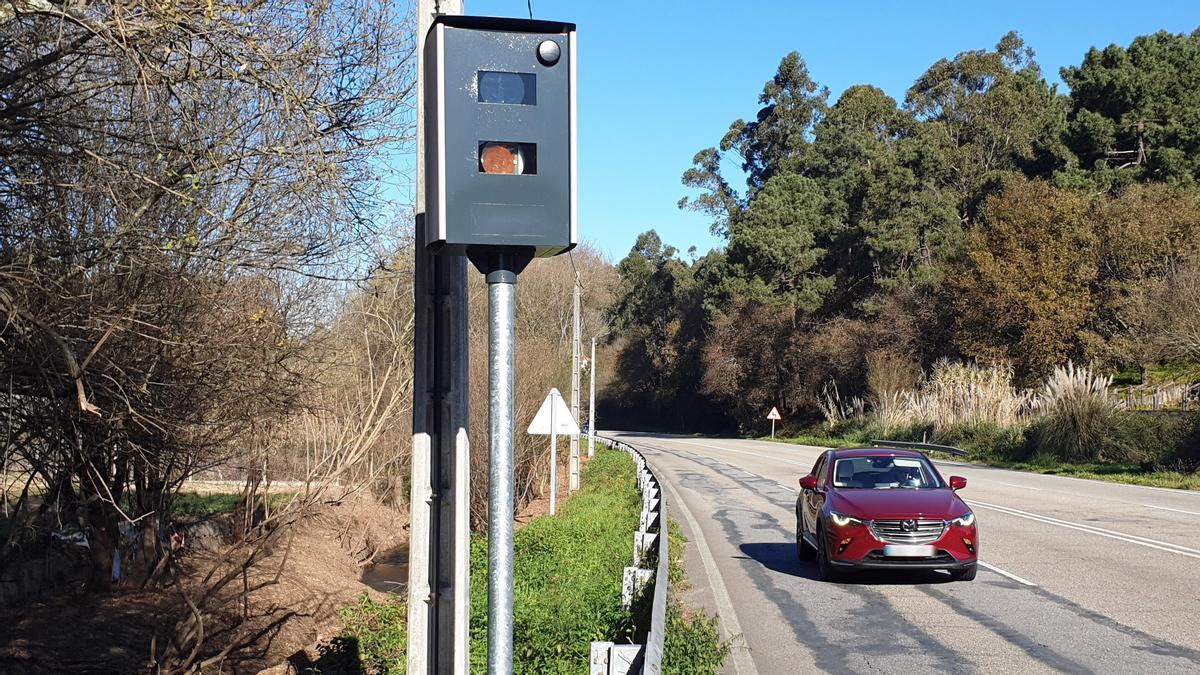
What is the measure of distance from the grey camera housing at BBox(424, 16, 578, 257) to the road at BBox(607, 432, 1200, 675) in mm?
5627

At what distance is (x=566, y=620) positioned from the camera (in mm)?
10297

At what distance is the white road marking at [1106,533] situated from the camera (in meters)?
14.1

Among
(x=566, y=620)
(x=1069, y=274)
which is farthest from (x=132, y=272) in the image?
(x=1069, y=274)

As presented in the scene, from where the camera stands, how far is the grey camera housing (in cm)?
365

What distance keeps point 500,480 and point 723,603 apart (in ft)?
27.0

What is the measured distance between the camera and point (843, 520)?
1241 centimetres

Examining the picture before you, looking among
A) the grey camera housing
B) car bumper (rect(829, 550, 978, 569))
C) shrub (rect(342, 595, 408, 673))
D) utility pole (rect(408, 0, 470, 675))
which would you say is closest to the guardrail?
utility pole (rect(408, 0, 470, 675))

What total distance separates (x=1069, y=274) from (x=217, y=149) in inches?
1702

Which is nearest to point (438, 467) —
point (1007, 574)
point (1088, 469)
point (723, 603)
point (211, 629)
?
point (723, 603)

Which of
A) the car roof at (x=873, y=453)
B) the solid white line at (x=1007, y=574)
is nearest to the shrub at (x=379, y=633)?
the car roof at (x=873, y=453)

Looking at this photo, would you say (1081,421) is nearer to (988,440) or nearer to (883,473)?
(988,440)

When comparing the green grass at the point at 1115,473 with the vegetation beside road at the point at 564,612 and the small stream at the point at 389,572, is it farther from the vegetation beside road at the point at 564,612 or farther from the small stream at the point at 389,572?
the small stream at the point at 389,572

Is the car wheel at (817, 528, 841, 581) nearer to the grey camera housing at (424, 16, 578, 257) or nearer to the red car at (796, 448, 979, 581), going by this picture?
the red car at (796, 448, 979, 581)

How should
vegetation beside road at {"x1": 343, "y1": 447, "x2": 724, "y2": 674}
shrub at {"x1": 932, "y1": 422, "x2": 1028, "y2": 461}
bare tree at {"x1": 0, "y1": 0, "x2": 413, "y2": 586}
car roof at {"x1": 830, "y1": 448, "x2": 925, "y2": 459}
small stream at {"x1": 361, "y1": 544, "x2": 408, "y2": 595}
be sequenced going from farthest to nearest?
shrub at {"x1": 932, "y1": 422, "x2": 1028, "y2": 461}, small stream at {"x1": 361, "y1": 544, "x2": 408, "y2": 595}, car roof at {"x1": 830, "y1": 448, "x2": 925, "y2": 459}, vegetation beside road at {"x1": 343, "y1": 447, "x2": 724, "y2": 674}, bare tree at {"x1": 0, "y1": 0, "x2": 413, "y2": 586}
